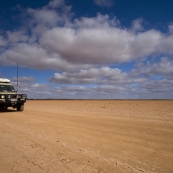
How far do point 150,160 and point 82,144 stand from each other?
205 centimetres

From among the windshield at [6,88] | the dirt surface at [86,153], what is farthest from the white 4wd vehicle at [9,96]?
the dirt surface at [86,153]

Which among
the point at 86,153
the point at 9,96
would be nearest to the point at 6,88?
the point at 9,96

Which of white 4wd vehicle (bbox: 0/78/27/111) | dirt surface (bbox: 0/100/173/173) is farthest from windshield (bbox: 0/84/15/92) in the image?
dirt surface (bbox: 0/100/173/173)

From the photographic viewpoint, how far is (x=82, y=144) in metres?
5.38

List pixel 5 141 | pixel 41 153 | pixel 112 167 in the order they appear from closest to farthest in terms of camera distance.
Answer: pixel 112 167
pixel 41 153
pixel 5 141

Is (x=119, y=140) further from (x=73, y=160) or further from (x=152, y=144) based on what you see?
(x=73, y=160)

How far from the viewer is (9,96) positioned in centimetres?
1564

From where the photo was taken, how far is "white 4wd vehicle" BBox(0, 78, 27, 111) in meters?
15.4

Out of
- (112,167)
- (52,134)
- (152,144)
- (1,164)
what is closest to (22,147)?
(1,164)

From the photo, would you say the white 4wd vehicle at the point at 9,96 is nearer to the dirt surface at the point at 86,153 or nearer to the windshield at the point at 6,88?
the windshield at the point at 6,88

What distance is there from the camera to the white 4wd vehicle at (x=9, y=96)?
1538cm

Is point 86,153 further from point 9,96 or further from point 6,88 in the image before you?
point 6,88

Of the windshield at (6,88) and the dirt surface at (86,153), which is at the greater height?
the windshield at (6,88)

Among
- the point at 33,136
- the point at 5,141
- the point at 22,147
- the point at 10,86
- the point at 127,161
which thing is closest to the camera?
the point at 127,161
